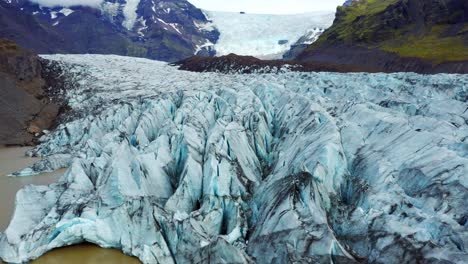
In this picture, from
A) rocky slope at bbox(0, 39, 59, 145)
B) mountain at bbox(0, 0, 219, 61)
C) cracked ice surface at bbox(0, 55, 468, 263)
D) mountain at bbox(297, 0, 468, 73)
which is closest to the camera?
cracked ice surface at bbox(0, 55, 468, 263)

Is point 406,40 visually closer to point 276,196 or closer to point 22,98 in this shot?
point 22,98

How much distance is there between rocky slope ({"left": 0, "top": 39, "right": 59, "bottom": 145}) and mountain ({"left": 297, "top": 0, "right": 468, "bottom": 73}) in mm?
41816

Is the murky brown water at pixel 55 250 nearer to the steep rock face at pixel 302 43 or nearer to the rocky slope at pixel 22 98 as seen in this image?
the rocky slope at pixel 22 98

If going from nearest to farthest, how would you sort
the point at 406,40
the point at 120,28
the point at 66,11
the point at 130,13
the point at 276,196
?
1. the point at 276,196
2. the point at 406,40
3. the point at 120,28
4. the point at 66,11
5. the point at 130,13

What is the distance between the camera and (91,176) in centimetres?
1192

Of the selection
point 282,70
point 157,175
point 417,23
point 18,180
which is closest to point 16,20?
point 282,70

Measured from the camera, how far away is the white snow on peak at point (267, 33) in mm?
111062

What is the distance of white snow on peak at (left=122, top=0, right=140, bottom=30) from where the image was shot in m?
169

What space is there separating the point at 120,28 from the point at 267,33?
271 ft

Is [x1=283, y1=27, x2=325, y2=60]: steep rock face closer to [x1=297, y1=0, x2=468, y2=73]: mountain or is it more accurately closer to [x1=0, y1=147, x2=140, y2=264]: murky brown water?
[x1=297, y1=0, x2=468, y2=73]: mountain

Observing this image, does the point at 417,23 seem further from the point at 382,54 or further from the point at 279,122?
the point at 279,122

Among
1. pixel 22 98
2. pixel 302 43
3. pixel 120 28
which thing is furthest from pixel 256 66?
pixel 120 28

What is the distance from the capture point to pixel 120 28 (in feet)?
544

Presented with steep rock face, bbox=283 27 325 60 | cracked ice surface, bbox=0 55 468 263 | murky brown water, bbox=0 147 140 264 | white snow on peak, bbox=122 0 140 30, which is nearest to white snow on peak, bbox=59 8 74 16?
white snow on peak, bbox=122 0 140 30
